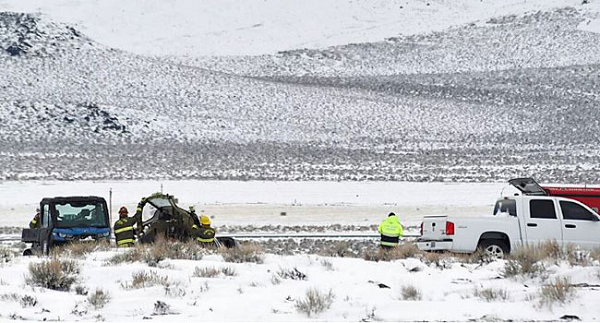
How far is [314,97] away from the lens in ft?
299

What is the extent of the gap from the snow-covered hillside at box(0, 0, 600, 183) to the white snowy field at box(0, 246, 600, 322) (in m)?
37.8

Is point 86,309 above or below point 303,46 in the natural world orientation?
below

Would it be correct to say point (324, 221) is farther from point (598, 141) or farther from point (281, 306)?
point (598, 141)

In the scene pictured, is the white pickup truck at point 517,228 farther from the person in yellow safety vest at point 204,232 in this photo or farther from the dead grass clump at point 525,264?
the person in yellow safety vest at point 204,232

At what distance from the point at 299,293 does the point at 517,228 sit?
7005mm

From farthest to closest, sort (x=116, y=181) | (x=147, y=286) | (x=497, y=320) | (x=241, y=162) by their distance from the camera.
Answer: (x=241, y=162) → (x=116, y=181) → (x=147, y=286) → (x=497, y=320)

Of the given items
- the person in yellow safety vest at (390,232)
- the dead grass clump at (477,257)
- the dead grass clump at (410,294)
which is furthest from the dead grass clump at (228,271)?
the person in yellow safety vest at (390,232)

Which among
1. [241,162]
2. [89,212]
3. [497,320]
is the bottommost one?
[497,320]

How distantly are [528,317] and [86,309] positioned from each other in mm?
4907

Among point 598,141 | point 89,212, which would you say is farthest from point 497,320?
point 598,141

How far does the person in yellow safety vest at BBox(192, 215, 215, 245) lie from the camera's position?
17.4m

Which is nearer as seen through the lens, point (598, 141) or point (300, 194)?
point (300, 194)

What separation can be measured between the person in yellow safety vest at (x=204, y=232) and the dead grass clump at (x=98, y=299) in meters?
5.75

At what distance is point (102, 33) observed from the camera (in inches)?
4692
